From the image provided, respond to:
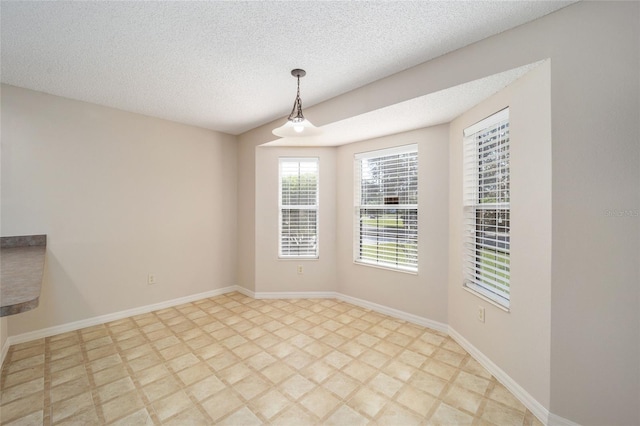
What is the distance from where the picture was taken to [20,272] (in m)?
1.68

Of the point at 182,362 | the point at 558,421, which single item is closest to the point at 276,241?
the point at 182,362

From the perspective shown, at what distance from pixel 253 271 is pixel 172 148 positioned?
214 centimetres

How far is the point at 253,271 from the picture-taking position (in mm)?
4180

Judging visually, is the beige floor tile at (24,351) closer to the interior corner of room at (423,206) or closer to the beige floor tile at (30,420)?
the interior corner of room at (423,206)

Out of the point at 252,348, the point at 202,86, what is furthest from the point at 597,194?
the point at 202,86

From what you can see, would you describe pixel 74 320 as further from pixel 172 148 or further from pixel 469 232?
pixel 469 232

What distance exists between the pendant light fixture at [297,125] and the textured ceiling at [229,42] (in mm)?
104

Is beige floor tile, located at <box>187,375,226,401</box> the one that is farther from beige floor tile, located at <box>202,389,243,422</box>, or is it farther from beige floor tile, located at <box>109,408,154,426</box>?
beige floor tile, located at <box>109,408,154,426</box>

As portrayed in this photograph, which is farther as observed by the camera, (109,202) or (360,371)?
(109,202)

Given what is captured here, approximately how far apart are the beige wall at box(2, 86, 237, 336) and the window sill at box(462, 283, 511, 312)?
3.50 m

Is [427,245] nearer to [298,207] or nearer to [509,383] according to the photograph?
[509,383]

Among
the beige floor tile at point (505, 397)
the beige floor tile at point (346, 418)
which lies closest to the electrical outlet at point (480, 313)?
the beige floor tile at point (505, 397)

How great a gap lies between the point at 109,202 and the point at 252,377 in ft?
9.00

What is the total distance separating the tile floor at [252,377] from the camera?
5.85ft
